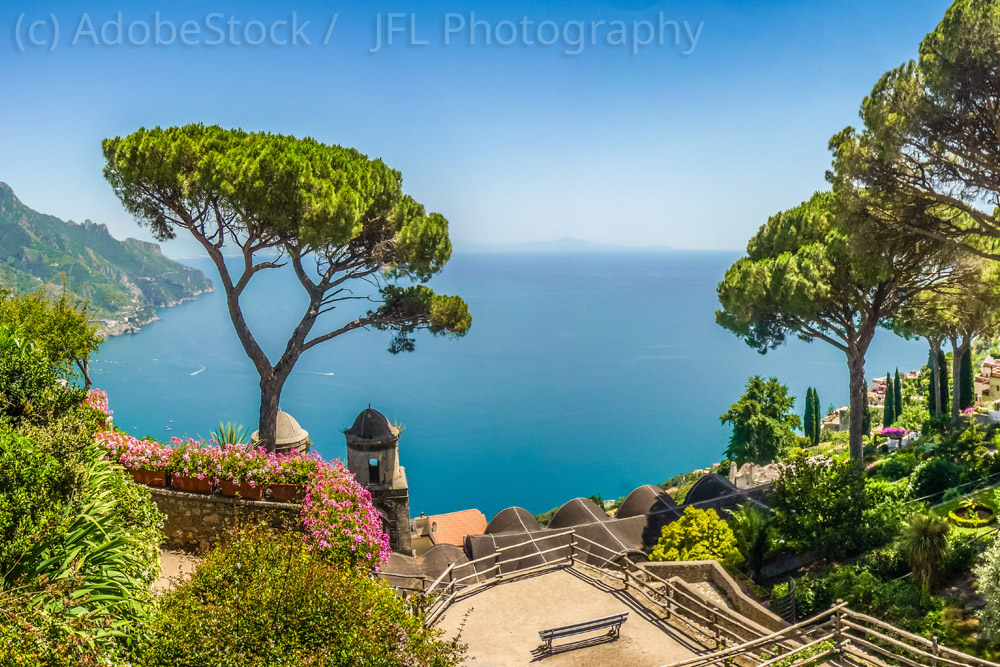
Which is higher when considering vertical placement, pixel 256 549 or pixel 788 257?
pixel 788 257

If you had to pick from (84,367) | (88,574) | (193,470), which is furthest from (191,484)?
(84,367)

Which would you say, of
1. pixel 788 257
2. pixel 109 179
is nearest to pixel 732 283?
pixel 788 257

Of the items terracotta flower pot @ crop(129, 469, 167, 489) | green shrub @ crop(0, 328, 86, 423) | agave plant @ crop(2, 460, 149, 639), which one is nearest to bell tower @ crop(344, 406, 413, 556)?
terracotta flower pot @ crop(129, 469, 167, 489)

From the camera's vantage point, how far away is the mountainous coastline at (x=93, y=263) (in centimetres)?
10962

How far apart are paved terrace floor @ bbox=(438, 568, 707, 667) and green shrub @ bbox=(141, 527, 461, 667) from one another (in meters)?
3.19

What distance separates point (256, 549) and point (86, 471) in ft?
8.08

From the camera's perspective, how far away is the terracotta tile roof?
982 inches

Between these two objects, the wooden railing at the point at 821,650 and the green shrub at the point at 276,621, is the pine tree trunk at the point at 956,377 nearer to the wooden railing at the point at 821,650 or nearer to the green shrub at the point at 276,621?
the wooden railing at the point at 821,650

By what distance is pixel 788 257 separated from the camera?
55.8 ft

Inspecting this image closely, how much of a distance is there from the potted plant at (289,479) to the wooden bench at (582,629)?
3729mm

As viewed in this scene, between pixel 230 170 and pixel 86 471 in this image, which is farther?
pixel 230 170

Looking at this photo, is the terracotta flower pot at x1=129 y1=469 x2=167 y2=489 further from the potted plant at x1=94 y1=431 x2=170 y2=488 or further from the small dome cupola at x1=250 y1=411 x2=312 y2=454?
the small dome cupola at x1=250 y1=411 x2=312 y2=454

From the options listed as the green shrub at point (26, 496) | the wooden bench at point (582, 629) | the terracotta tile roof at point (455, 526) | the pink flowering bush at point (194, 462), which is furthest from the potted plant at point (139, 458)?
the terracotta tile roof at point (455, 526)

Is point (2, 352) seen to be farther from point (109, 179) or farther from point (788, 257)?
point (788, 257)
